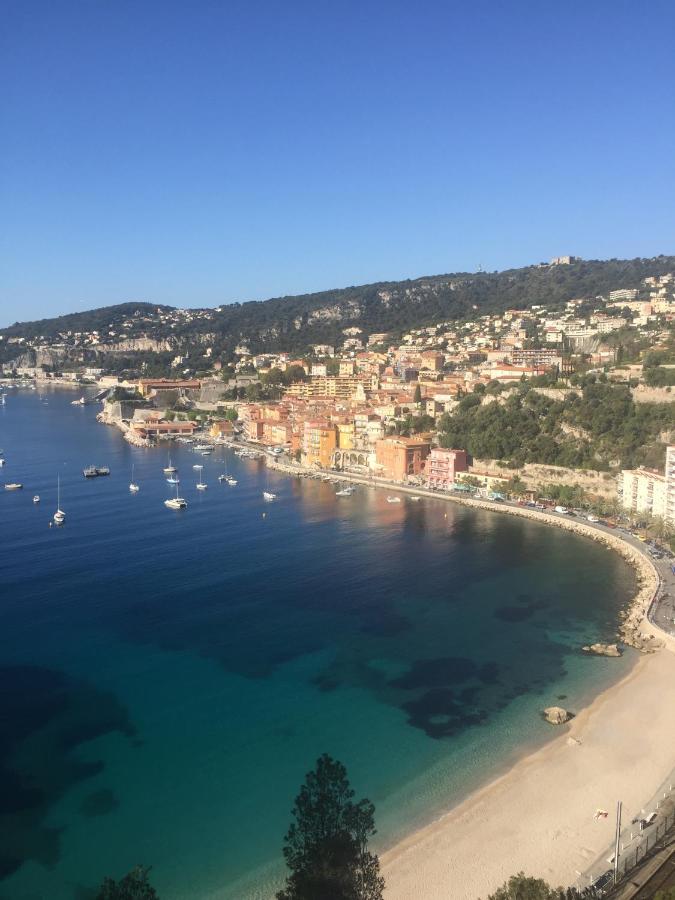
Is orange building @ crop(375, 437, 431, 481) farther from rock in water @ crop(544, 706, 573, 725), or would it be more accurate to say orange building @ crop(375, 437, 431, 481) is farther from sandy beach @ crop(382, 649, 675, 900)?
rock in water @ crop(544, 706, 573, 725)

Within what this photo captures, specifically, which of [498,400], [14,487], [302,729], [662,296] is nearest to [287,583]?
[302,729]

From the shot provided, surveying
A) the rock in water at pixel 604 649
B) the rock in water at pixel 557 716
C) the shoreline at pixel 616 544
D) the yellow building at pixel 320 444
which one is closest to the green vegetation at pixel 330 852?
the rock in water at pixel 557 716

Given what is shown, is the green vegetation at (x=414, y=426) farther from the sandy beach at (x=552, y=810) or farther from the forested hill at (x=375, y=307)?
the forested hill at (x=375, y=307)

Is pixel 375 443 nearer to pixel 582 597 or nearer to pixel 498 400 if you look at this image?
pixel 498 400

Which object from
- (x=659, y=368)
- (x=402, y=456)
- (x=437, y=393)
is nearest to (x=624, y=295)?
(x=437, y=393)

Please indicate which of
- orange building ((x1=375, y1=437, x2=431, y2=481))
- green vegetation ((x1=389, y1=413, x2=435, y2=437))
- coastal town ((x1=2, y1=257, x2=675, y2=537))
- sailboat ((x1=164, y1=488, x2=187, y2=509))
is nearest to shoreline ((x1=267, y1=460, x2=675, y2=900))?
coastal town ((x1=2, y1=257, x2=675, y2=537))

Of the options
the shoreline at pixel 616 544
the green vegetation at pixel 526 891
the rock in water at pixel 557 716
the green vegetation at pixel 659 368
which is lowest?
the shoreline at pixel 616 544

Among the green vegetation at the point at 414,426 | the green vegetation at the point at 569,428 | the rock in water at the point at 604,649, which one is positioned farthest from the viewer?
the green vegetation at the point at 414,426
